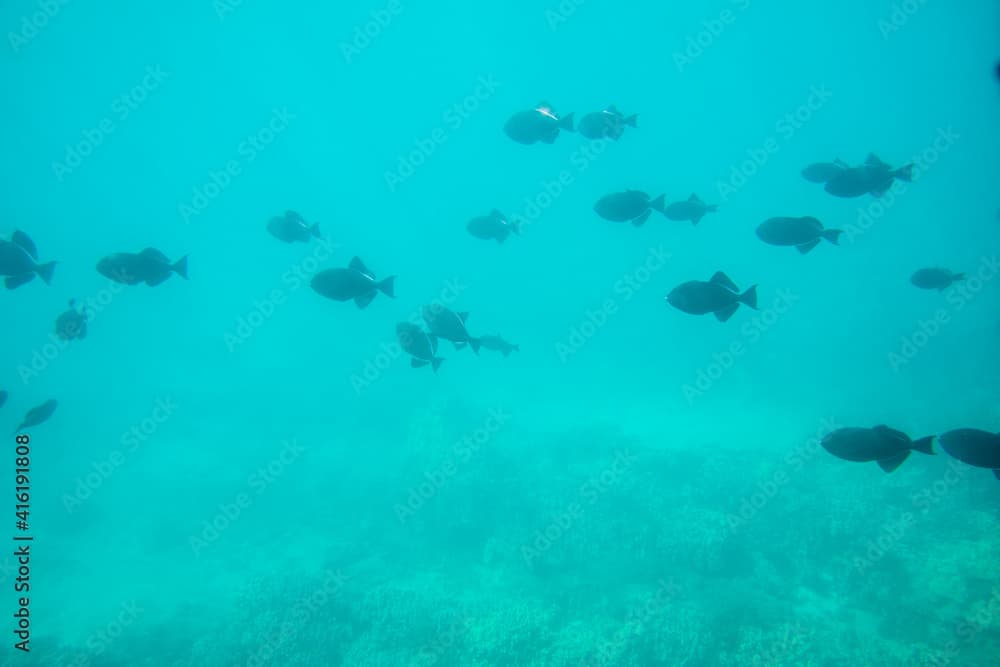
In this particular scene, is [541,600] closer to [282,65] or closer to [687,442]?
[687,442]

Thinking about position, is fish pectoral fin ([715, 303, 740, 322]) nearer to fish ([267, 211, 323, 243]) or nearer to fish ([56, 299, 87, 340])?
fish ([267, 211, 323, 243])

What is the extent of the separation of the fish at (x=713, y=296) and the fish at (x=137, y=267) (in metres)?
5.49

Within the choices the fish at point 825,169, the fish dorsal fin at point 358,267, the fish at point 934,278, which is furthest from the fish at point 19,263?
the fish at point 934,278

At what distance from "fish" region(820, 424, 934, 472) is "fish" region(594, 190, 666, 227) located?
3380 mm

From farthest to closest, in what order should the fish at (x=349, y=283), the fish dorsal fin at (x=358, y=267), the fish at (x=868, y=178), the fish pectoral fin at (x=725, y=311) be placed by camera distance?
the fish at (x=868, y=178) → the fish dorsal fin at (x=358, y=267) → the fish at (x=349, y=283) → the fish pectoral fin at (x=725, y=311)

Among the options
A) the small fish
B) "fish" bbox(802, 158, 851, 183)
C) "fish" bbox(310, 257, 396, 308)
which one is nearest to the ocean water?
"fish" bbox(310, 257, 396, 308)

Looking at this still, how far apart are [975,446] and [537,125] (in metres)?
6.28

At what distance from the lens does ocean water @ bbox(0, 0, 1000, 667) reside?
10.5 metres

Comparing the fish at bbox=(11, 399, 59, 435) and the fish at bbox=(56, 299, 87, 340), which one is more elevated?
the fish at bbox=(56, 299, 87, 340)

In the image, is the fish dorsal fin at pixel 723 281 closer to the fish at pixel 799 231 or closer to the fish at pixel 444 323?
the fish at pixel 799 231

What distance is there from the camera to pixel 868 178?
5727 millimetres

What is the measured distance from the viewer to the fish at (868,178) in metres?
5.72

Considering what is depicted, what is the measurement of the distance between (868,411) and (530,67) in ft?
283

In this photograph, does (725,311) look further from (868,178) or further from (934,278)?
(934,278)
